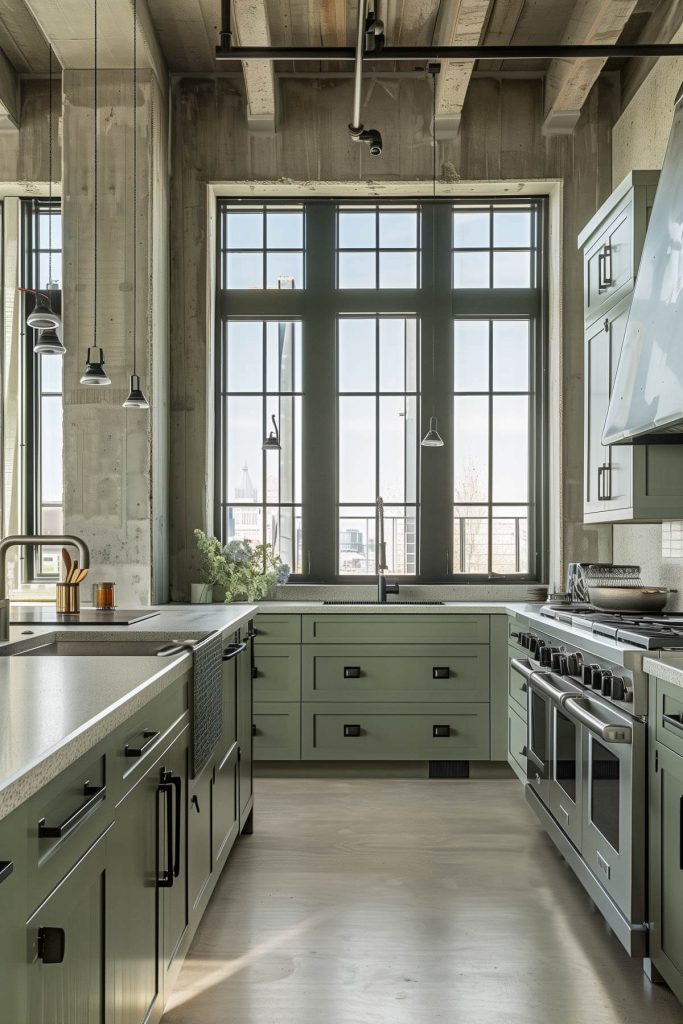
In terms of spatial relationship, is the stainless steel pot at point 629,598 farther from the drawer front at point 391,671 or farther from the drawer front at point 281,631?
the drawer front at point 281,631

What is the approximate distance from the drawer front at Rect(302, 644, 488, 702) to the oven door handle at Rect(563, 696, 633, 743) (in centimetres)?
148

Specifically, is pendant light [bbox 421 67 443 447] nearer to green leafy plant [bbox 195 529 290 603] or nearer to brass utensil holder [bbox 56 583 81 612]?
green leafy plant [bbox 195 529 290 603]

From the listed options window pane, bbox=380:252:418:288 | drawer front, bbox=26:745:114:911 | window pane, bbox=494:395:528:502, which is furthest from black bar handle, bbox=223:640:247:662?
window pane, bbox=380:252:418:288

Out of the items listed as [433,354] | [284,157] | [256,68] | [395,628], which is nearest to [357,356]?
[433,354]

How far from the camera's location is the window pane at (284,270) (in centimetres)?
489

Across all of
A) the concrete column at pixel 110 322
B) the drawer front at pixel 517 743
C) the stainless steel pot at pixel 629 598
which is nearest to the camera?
the stainless steel pot at pixel 629 598

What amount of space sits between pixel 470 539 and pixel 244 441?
1507mm

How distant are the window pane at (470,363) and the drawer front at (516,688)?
66.2 inches

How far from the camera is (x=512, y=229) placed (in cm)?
489

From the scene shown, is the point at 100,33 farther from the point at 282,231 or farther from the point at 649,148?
the point at 649,148

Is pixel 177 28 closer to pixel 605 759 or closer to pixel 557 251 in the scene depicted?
pixel 557 251

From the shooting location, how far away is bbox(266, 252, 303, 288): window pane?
489 cm

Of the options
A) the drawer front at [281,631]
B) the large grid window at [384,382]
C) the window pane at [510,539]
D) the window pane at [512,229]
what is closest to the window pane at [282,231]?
the large grid window at [384,382]

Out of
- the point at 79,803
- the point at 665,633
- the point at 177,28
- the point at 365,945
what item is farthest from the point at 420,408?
the point at 79,803
